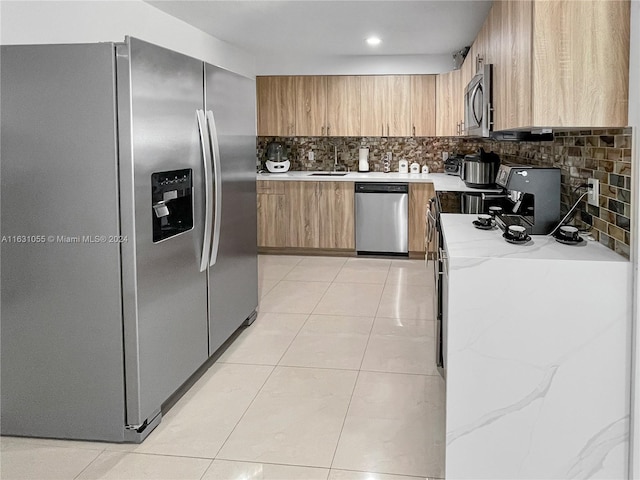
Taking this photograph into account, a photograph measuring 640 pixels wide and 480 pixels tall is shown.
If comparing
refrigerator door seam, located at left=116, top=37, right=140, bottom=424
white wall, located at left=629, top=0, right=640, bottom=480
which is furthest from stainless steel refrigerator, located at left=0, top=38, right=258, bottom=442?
white wall, located at left=629, top=0, right=640, bottom=480

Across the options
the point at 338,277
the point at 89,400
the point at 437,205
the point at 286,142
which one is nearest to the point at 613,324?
the point at 89,400

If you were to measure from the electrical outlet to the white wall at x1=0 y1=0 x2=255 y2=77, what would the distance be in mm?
2903

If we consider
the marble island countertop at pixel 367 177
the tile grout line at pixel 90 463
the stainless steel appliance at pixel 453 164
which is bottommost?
the tile grout line at pixel 90 463

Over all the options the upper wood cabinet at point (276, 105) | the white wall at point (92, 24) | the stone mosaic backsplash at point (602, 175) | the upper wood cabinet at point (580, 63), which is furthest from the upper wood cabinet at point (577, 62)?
the upper wood cabinet at point (276, 105)

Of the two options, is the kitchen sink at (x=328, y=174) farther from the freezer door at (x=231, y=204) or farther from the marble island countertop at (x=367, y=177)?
the freezer door at (x=231, y=204)

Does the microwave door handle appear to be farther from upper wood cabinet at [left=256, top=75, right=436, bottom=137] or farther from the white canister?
the white canister

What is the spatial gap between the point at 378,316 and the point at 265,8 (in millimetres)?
2459

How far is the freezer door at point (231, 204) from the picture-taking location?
3.45 m

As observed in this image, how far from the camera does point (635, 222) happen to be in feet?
6.59

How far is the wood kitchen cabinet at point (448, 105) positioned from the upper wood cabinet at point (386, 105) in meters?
0.35

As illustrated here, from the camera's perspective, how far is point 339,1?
428cm

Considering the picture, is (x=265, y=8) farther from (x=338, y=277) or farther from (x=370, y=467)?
(x=370, y=467)

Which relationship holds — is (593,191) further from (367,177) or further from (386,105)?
(386,105)

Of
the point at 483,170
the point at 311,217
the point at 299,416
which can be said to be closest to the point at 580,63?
the point at 299,416
